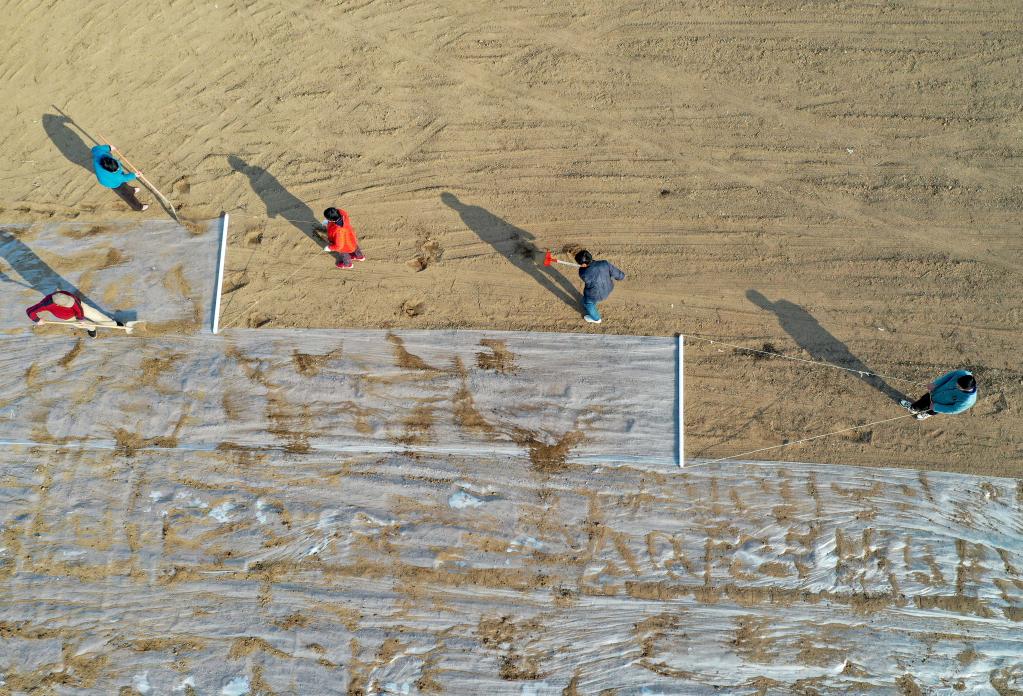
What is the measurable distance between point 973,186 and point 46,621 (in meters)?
10.4

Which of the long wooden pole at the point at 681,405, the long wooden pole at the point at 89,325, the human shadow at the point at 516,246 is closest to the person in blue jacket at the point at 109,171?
the long wooden pole at the point at 89,325

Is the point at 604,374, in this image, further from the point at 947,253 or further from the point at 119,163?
the point at 119,163

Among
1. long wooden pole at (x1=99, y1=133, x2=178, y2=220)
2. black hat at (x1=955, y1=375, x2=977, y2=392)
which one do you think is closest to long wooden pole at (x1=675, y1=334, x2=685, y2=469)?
black hat at (x1=955, y1=375, x2=977, y2=392)

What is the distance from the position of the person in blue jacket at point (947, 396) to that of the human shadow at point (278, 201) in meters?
6.20

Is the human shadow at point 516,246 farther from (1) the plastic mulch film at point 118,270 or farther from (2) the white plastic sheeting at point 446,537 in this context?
(1) the plastic mulch film at point 118,270

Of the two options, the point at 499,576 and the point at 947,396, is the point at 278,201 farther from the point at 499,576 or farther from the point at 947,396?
the point at 947,396

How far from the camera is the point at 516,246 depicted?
5957 millimetres

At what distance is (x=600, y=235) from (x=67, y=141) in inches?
248

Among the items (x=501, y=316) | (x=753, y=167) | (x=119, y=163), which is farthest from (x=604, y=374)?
(x=119, y=163)

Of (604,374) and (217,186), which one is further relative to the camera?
(217,186)

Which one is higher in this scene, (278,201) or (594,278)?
(278,201)

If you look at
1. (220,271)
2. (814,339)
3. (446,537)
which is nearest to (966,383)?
(814,339)

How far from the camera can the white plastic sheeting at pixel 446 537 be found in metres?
5.02

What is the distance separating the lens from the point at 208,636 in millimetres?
5195
